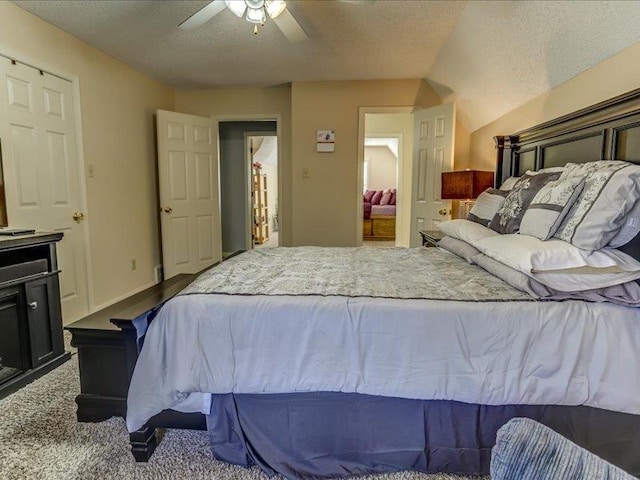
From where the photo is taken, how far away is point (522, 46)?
248cm

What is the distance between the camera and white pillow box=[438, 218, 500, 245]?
204cm

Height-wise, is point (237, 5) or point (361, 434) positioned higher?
point (237, 5)

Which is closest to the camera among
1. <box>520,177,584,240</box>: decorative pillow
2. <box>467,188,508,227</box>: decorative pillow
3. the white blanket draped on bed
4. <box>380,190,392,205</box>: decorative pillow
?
the white blanket draped on bed

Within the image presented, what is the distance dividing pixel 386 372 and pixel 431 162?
3179mm

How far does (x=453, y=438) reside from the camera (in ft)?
4.59

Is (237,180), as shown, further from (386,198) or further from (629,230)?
(629,230)

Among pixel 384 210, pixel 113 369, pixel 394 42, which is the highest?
pixel 394 42

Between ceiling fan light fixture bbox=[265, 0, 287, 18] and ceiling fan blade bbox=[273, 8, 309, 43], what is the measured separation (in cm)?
5

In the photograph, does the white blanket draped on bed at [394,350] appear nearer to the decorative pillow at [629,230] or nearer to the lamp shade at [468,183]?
the decorative pillow at [629,230]

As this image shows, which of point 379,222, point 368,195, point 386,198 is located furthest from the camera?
point 368,195

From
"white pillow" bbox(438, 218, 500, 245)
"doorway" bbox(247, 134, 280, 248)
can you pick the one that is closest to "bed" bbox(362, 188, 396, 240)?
"doorway" bbox(247, 134, 280, 248)

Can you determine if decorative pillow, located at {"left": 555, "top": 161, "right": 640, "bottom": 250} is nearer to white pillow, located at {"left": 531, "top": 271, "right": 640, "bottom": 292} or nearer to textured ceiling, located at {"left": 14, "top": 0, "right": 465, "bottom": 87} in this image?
white pillow, located at {"left": 531, "top": 271, "right": 640, "bottom": 292}

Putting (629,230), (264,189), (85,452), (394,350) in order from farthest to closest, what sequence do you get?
(264,189), (85,452), (629,230), (394,350)

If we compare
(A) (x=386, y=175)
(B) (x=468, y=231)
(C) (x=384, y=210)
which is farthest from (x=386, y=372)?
(A) (x=386, y=175)
